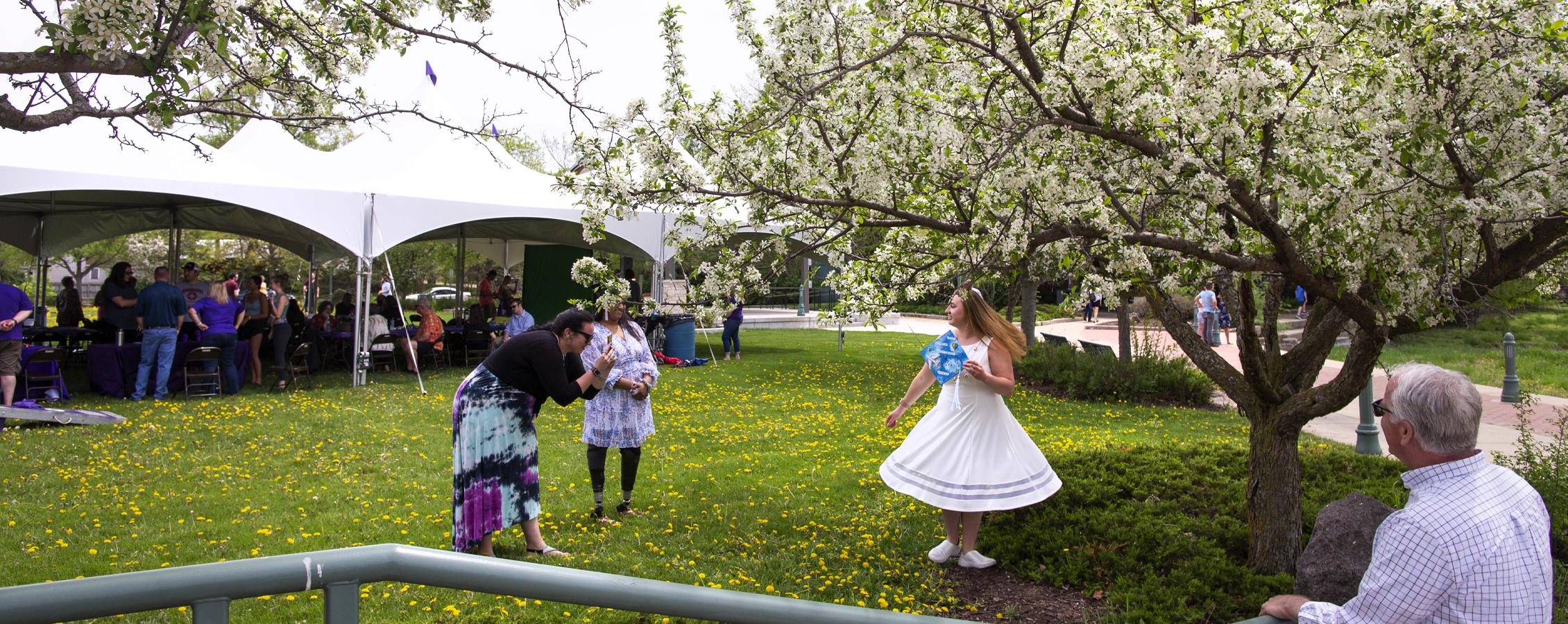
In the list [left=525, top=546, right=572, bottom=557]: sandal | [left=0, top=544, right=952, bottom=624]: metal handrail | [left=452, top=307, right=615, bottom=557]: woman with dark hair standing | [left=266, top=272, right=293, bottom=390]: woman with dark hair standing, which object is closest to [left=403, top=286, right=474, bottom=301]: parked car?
[left=266, top=272, right=293, bottom=390]: woman with dark hair standing

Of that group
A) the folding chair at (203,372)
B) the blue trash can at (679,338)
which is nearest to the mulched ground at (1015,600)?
the folding chair at (203,372)

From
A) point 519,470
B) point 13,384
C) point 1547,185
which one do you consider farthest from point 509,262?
point 1547,185

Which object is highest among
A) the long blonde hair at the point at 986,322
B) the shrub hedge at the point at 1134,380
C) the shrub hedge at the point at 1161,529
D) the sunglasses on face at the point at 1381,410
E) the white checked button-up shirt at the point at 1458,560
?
the long blonde hair at the point at 986,322

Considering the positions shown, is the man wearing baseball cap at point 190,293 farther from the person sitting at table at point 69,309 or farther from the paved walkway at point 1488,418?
the paved walkway at point 1488,418

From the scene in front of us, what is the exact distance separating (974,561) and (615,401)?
8.55ft

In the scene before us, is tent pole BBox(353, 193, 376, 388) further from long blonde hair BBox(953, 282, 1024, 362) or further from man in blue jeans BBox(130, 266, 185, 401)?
long blonde hair BBox(953, 282, 1024, 362)

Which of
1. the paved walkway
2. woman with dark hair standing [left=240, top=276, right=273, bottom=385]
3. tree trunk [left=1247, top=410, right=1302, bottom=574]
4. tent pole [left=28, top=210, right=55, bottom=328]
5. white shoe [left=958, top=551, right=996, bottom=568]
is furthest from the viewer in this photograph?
tent pole [left=28, top=210, right=55, bottom=328]

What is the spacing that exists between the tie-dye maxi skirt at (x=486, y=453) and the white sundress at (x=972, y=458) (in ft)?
7.24

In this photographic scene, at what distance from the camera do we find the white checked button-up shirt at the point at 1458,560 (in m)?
2.08

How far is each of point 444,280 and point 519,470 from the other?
161 ft

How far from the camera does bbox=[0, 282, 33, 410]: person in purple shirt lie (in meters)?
10.3

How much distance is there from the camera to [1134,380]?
13719 millimetres

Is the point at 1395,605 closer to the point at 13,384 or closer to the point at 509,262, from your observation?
the point at 13,384

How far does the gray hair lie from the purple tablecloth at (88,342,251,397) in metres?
13.6
